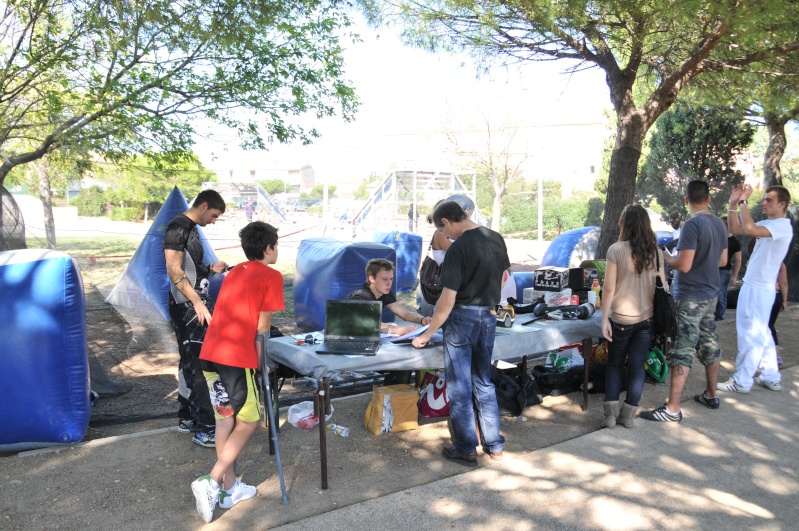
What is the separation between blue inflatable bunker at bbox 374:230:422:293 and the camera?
1170cm

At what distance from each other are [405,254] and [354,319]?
→ 7683mm

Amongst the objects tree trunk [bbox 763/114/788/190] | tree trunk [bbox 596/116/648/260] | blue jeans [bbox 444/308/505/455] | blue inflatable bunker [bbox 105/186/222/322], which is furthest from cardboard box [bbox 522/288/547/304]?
tree trunk [bbox 763/114/788/190]

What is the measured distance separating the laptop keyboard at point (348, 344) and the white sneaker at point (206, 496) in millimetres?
1102

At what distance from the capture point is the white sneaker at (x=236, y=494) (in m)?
3.41

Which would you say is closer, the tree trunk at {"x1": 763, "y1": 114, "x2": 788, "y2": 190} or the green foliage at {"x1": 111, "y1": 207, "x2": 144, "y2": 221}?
the tree trunk at {"x1": 763, "y1": 114, "x2": 788, "y2": 190}

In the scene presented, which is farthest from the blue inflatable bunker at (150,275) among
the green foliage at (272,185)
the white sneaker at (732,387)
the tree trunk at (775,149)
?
the green foliage at (272,185)

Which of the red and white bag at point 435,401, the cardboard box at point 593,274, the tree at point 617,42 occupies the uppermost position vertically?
the tree at point 617,42

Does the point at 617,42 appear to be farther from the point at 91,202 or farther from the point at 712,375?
the point at 91,202

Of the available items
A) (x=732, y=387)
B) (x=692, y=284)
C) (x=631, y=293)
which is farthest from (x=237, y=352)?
(x=732, y=387)

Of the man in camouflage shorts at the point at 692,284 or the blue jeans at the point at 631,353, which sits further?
the man in camouflage shorts at the point at 692,284

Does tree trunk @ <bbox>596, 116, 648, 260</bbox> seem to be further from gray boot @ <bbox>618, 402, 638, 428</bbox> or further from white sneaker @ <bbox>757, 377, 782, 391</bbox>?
gray boot @ <bbox>618, 402, 638, 428</bbox>

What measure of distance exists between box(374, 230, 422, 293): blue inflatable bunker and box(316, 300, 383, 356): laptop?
24.2 feet

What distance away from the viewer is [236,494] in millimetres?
3469

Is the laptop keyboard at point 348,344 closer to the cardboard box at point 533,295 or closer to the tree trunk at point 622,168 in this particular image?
the cardboard box at point 533,295
